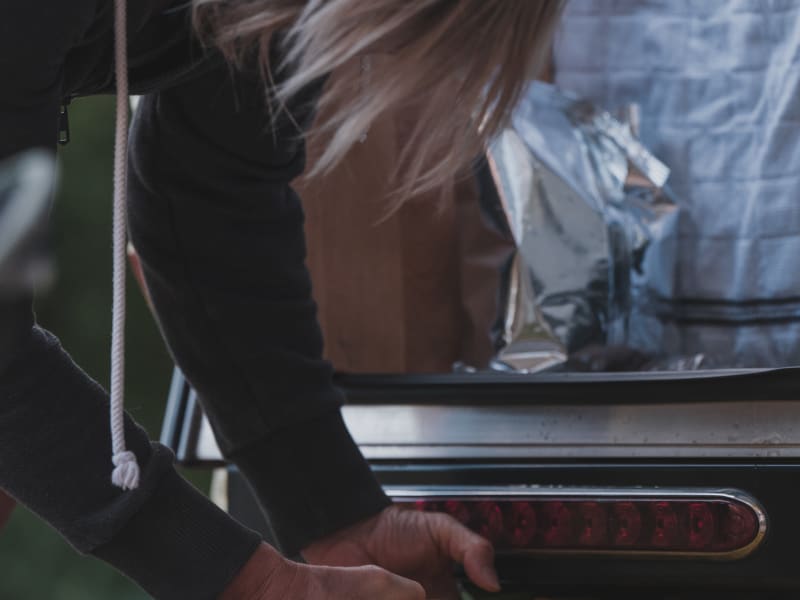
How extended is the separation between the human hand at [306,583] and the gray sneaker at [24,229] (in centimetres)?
68

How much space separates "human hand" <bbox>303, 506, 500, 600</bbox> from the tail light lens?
0.05 m

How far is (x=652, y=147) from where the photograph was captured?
2.09 metres

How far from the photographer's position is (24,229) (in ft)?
1.06

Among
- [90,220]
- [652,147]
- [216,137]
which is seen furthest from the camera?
[90,220]

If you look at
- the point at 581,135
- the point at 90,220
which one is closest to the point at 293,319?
the point at 581,135

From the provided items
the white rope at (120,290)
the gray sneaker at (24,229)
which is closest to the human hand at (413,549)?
the white rope at (120,290)

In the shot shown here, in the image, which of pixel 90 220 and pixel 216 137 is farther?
pixel 90 220

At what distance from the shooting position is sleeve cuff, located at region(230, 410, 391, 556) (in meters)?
1.33

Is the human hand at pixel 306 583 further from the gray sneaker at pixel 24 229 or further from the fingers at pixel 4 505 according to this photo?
the gray sneaker at pixel 24 229

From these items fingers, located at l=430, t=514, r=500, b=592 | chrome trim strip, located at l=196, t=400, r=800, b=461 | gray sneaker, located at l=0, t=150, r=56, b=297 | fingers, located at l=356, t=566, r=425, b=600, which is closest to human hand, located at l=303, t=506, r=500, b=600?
fingers, located at l=430, t=514, r=500, b=592

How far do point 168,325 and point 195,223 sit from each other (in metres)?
0.12

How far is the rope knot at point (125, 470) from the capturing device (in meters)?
0.91

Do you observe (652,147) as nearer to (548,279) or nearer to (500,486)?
(548,279)

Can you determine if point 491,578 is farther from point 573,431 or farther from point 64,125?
point 64,125
